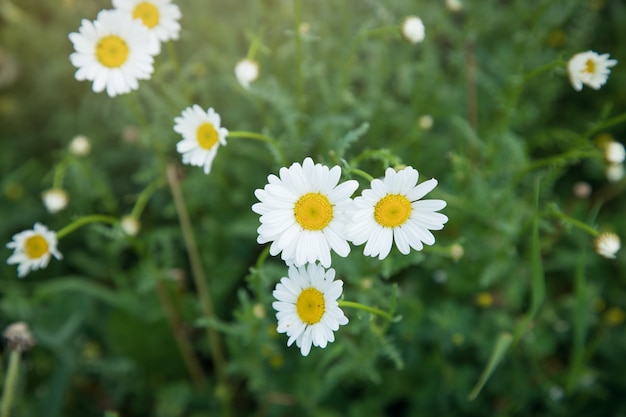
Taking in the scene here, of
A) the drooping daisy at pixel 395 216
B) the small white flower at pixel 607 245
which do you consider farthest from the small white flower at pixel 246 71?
the small white flower at pixel 607 245

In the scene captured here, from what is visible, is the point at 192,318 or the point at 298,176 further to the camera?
the point at 192,318

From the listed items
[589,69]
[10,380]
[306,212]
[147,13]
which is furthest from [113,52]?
[589,69]

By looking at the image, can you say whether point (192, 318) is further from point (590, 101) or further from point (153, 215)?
point (590, 101)

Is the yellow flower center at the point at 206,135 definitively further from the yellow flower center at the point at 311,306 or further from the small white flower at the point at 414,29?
the small white flower at the point at 414,29

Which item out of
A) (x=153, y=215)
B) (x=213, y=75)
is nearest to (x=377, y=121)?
(x=213, y=75)

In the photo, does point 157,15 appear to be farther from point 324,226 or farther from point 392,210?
point 392,210

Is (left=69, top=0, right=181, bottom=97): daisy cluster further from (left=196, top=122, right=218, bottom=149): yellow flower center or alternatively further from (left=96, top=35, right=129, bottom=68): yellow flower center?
(left=196, top=122, right=218, bottom=149): yellow flower center

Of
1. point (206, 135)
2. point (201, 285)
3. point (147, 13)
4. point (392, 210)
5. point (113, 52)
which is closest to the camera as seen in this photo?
point (392, 210)
